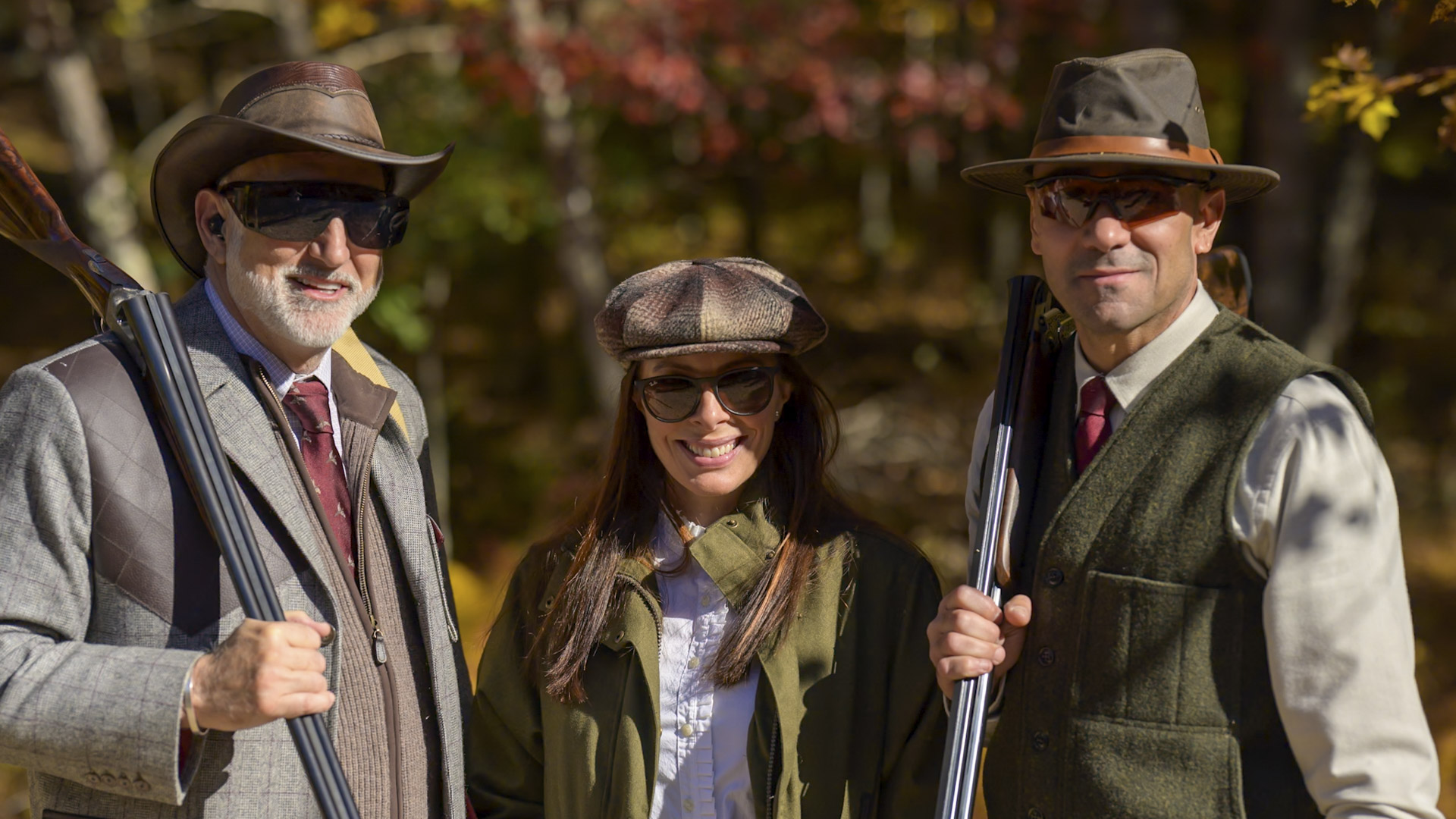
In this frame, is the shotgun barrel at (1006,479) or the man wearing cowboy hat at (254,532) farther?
the shotgun barrel at (1006,479)

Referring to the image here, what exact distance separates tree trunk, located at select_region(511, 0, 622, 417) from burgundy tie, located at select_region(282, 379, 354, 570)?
12.7ft

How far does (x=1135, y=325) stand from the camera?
93.1 inches

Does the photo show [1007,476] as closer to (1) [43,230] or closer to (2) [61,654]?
(2) [61,654]

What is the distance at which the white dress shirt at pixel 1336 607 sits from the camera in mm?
2084

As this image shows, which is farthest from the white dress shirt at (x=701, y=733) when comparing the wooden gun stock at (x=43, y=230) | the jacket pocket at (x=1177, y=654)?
the wooden gun stock at (x=43, y=230)

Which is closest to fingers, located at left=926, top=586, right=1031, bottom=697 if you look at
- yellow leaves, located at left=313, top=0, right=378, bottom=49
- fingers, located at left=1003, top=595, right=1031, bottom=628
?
fingers, located at left=1003, top=595, right=1031, bottom=628

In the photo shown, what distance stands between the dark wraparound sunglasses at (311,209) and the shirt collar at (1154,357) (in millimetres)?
1547

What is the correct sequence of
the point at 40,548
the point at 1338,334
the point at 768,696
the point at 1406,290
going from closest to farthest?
the point at 40,548 < the point at 768,696 < the point at 1338,334 < the point at 1406,290

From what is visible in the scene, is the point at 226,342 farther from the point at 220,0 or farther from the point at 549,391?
the point at 549,391

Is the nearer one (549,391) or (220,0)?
(220,0)

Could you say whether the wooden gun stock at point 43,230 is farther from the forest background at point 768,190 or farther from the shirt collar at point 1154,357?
the forest background at point 768,190

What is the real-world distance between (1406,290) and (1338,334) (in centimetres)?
172

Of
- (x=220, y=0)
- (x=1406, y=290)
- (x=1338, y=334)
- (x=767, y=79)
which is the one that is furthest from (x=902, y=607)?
(x=1406, y=290)

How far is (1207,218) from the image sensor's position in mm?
2512
